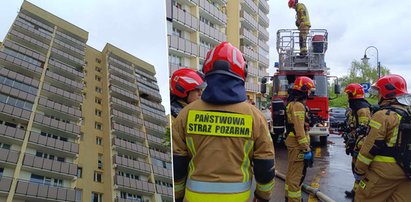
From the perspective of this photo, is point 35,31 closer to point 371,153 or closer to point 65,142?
point 65,142

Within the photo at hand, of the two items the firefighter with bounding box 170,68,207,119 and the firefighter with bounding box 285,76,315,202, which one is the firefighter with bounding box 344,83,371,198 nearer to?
the firefighter with bounding box 285,76,315,202

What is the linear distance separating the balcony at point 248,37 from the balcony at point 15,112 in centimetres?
4076

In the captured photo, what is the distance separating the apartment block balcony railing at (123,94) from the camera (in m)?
1.03

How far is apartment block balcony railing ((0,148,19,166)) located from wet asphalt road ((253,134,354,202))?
17.8ft

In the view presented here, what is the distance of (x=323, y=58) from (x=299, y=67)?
34.1 inches

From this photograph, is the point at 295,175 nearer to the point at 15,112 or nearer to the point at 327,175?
the point at 327,175

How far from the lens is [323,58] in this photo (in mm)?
11586

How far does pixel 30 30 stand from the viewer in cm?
91

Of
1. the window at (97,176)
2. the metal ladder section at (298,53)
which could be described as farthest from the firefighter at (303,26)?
the window at (97,176)

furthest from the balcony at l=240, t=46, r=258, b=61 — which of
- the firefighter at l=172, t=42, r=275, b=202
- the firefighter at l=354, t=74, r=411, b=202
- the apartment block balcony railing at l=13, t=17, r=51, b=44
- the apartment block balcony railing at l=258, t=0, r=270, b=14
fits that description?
the apartment block balcony railing at l=13, t=17, r=51, b=44

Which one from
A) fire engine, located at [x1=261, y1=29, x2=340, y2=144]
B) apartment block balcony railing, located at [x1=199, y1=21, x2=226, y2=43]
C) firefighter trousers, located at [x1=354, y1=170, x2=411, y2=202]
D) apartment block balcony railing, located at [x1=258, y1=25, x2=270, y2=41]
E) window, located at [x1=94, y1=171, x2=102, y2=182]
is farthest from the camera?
apartment block balcony railing, located at [x1=258, y1=25, x2=270, y2=41]

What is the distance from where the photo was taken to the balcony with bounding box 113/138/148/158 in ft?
3.14

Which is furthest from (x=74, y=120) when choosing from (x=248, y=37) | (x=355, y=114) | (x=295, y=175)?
(x=248, y=37)

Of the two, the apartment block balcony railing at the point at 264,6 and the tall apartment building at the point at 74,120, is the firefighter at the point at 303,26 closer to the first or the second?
the tall apartment building at the point at 74,120
